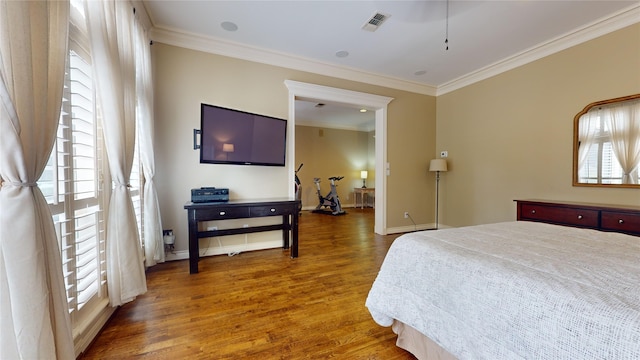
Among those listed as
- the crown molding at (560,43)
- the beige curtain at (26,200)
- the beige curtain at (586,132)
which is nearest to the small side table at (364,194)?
the crown molding at (560,43)

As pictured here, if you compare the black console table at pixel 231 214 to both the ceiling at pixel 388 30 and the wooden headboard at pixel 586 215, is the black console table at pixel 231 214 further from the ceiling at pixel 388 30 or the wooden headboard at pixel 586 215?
the wooden headboard at pixel 586 215

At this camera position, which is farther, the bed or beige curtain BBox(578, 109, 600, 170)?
beige curtain BBox(578, 109, 600, 170)

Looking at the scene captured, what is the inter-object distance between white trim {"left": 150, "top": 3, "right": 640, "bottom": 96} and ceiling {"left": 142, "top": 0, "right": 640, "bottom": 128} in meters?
0.01

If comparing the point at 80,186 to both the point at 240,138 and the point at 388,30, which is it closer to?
the point at 240,138

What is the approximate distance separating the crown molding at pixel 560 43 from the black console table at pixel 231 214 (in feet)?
12.0

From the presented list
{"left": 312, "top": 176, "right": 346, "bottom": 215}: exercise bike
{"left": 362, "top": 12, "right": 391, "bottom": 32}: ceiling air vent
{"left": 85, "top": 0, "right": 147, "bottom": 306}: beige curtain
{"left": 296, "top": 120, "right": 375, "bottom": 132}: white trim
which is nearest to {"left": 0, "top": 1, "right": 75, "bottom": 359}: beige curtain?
{"left": 85, "top": 0, "right": 147, "bottom": 306}: beige curtain

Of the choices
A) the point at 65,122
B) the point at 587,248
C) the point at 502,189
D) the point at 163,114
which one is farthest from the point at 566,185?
the point at 163,114

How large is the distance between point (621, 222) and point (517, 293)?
2.47 meters

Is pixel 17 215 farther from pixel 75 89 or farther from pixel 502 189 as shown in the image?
pixel 502 189

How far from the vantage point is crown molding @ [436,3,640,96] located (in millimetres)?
2400

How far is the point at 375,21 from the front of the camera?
2574 mm

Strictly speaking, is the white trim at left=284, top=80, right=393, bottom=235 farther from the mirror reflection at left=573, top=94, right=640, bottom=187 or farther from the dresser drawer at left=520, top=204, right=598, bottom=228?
the mirror reflection at left=573, top=94, right=640, bottom=187

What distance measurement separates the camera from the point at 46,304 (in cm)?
94

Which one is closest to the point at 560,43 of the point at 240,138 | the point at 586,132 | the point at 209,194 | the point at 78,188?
the point at 586,132
